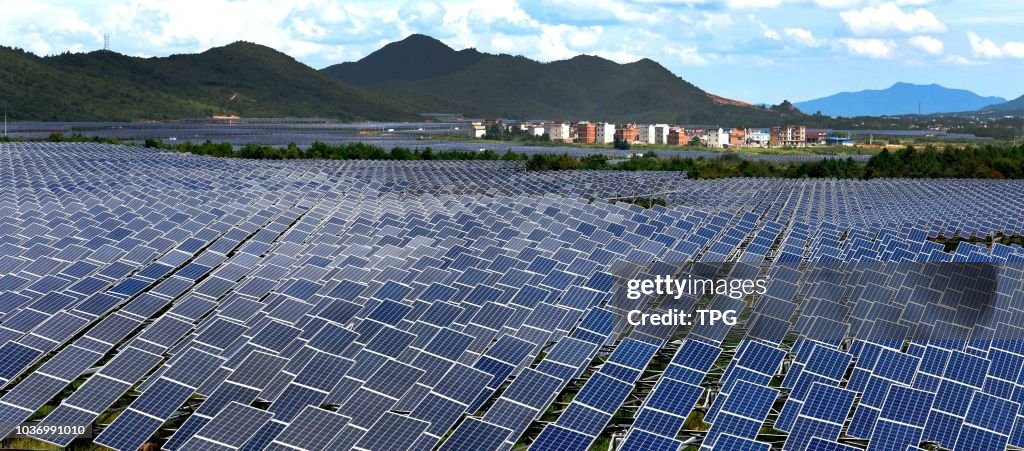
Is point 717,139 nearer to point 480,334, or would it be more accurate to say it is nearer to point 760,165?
point 760,165

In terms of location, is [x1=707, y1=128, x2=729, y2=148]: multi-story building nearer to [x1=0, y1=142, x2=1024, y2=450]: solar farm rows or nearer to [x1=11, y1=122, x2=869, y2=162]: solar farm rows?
[x1=11, y1=122, x2=869, y2=162]: solar farm rows

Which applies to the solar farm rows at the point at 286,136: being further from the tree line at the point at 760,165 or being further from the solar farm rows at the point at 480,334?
the solar farm rows at the point at 480,334

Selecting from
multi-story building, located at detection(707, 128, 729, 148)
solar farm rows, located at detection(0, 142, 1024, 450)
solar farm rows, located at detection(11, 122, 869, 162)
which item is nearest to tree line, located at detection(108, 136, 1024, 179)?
solar farm rows, located at detection(11, 122, 869, 162)

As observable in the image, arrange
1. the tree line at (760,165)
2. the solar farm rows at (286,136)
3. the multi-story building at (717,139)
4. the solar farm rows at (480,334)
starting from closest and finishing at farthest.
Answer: the solar farm rows at (480,334)
the tree line at (760,165)
the solar farm rows at (286,136)
the multi-story building at (717,139)

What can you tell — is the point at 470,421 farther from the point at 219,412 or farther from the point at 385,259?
the point at 385,259

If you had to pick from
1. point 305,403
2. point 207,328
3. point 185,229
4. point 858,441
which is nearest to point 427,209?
point 185,229

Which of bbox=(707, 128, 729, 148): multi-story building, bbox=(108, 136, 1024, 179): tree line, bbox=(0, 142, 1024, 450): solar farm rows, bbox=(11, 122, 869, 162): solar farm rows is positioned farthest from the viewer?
bbox=(707, 128, 729, 148): multi-story building

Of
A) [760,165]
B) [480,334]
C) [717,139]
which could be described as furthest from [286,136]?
[480,334]

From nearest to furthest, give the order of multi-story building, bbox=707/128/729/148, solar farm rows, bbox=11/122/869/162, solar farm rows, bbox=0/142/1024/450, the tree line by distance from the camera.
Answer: solar farm rows, bbox=0/142/1024/450 → the tree line → solar farm rows, bbox=11/122/869/162 → multi-story building, bbox=707/128/729/148

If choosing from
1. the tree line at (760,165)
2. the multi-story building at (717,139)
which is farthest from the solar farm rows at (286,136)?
the multi-story building at (717,139)
